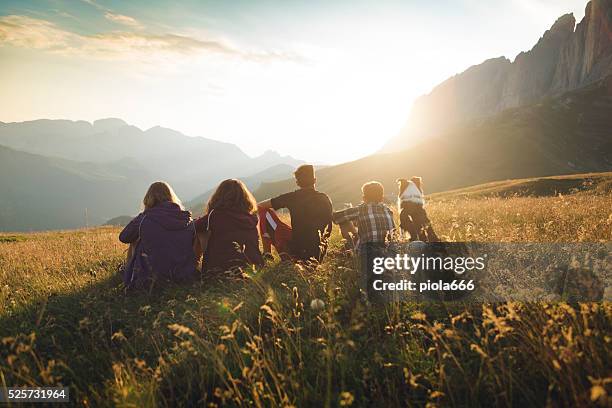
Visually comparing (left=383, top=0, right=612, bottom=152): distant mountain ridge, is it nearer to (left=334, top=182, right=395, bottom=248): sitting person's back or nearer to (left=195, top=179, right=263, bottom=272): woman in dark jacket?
(left=334, top=182, right=395, bottom=248): sitting person's back

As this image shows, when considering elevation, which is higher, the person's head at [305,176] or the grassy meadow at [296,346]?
the person's head at [305,176]

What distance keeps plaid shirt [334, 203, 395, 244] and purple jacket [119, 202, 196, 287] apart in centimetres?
321

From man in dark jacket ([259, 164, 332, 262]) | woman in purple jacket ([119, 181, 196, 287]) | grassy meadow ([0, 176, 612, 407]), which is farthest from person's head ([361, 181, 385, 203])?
woman in purple jacket ([119, 181, 196, 287])

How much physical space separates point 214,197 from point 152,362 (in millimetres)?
3568

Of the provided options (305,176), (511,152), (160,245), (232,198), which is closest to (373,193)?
(305,176)

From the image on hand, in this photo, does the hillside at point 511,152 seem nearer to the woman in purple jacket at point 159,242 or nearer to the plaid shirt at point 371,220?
the plaid shirt at point 371,220

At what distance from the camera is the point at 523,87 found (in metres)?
176

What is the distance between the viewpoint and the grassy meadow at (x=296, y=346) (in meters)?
2.88

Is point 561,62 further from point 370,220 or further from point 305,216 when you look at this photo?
point 305,216

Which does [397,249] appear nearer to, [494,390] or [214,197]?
[494,390]

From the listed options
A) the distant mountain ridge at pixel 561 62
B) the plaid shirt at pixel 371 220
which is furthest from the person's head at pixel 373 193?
the distant mountain ridge at pixel 561 62

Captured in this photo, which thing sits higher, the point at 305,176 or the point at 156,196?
the point at 305,176

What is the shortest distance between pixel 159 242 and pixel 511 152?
340ft

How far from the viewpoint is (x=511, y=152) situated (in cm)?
9369
